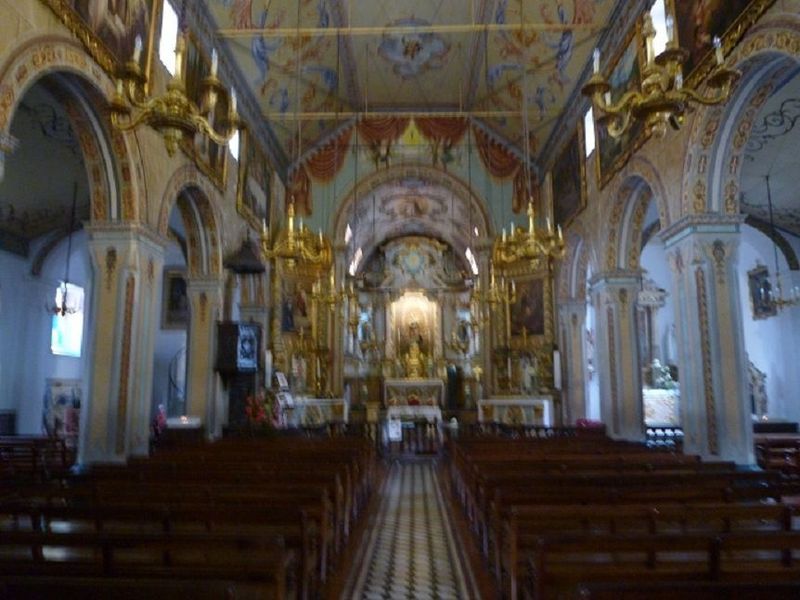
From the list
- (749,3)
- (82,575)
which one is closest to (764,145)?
(749,3)

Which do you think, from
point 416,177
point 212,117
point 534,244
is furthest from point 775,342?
point 212,117

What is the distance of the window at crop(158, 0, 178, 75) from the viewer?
10594 mm

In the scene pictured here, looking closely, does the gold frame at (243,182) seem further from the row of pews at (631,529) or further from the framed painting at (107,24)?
the row of pews at (631,529)

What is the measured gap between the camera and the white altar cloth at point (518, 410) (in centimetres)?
1736

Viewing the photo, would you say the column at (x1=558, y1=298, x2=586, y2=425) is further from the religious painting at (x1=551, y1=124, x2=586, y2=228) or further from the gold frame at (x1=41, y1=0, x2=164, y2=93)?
the gold frame at (x1=41, y1=0, x2=164, y2=93)

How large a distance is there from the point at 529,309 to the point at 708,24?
1142 cm

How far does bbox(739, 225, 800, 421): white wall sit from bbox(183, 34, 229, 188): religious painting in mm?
13775

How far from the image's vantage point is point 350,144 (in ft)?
69.7

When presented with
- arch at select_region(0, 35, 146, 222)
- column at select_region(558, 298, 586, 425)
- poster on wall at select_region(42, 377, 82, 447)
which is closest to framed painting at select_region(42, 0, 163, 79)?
arch at select_region(0, 35, 146, 222)

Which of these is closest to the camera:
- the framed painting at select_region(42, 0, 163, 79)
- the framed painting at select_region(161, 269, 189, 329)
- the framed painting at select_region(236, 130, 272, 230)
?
the framed painting at select_region(42, 0, 163, 79)

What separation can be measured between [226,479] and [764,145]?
12.9 meters

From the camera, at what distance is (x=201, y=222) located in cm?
1332

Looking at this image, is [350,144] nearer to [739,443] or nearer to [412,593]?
[739,443]

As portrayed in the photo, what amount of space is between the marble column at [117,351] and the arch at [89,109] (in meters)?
0.45
